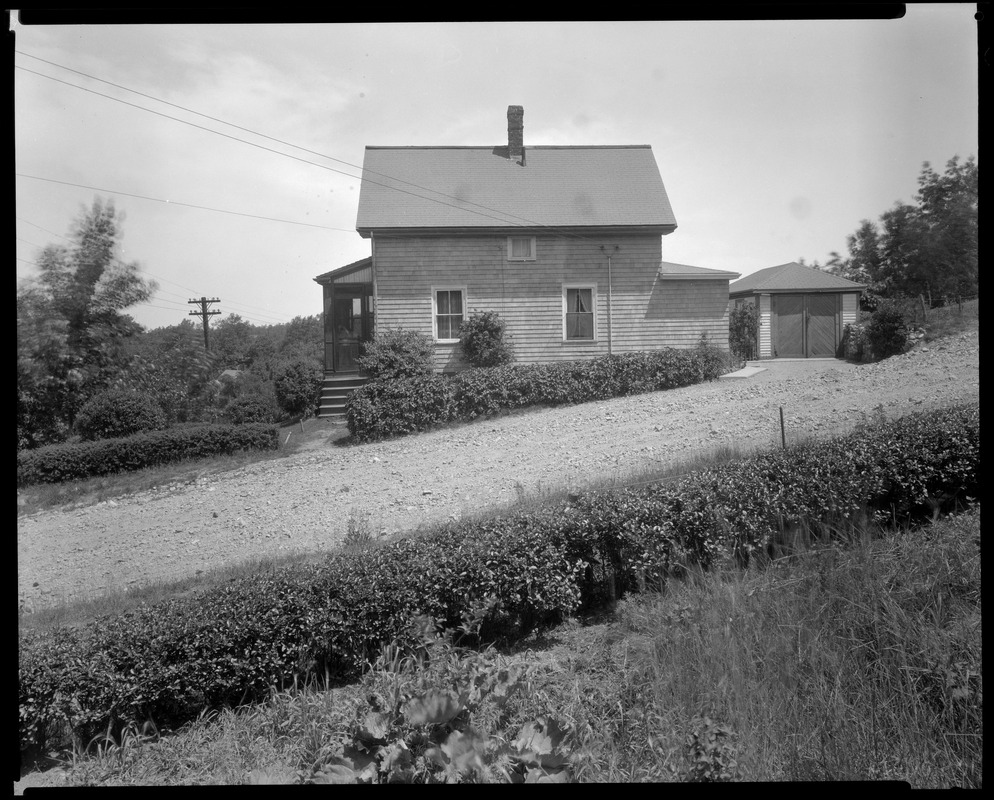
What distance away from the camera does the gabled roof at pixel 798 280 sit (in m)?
5.93

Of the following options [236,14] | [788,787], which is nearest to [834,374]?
[788,787]

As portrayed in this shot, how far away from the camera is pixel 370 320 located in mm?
9398

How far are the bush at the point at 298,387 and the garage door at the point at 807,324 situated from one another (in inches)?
207

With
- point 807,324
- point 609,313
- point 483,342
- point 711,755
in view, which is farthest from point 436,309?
point 711,755

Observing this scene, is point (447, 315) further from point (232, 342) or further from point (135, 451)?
point (135, 451)

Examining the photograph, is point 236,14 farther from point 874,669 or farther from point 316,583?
point 874,669

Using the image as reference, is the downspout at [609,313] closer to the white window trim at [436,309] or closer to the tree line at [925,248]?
the white window trim at [436,309]

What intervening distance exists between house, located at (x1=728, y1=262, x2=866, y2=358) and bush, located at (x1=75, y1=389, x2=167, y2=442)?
619cm

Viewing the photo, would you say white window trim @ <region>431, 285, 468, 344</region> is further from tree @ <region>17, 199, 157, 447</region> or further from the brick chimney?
tree @ <region>17, 199, 157, 447</region>

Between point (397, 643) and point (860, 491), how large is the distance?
10.1ft

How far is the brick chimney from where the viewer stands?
14.1 feet

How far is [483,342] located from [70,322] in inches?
198

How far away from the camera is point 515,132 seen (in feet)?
17.5

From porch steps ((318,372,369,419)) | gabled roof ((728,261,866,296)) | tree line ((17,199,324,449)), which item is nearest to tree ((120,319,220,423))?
tree line ((17,199,324,449))
